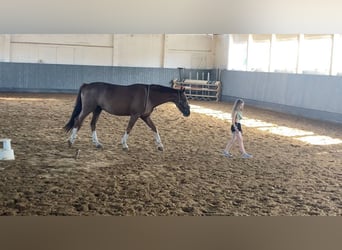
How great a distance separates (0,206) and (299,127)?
5.51ft

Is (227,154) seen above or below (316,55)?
below

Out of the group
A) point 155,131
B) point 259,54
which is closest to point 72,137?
point 155,131

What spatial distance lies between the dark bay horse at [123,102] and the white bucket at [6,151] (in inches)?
11.0

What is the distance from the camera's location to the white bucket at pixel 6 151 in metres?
2.11

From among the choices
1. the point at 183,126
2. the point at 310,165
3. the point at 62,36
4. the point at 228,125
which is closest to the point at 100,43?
the point at 62,36

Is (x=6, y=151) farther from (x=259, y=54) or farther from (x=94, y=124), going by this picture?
(x=259, y=54)

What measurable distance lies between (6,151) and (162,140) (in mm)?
741

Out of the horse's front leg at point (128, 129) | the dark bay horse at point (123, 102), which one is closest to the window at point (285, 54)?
the dark bay horse at point (123, 102)

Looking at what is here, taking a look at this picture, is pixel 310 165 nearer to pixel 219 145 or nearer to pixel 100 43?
pixel 219 145

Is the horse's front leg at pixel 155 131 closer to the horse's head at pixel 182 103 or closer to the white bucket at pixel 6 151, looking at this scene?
the horse's head at pixel 182 103

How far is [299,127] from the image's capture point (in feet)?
8.96

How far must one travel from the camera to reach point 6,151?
2.15m

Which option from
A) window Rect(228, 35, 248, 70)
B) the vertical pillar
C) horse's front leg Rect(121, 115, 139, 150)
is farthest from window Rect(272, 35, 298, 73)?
horse's front leg Rect(121, 115, 139, 150)

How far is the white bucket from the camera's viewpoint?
211cm
